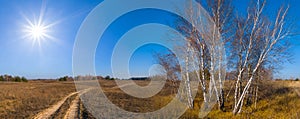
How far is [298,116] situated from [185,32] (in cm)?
864

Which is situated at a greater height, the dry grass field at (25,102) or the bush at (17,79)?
the bush at (17,79)

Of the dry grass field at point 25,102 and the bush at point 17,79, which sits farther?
the bush at point 17,79

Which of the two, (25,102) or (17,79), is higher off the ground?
(17,79)

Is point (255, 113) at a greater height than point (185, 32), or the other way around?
point (185, 32)

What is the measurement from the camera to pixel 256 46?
14836 millimetres

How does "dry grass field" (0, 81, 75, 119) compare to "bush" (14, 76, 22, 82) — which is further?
"bush" (14, 76, 22, 82)

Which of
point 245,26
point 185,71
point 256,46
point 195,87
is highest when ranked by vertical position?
point 245,26

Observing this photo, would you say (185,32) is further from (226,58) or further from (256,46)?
(256,46)

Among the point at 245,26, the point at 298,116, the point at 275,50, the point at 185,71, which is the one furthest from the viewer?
the point at 185,71

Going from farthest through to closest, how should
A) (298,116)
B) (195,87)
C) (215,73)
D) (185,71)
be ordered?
(195,87) → (185,71) → (215,73) → (298,116)

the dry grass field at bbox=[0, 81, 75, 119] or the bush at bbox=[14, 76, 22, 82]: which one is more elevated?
the bush at bbox=[14, 76, 22, 82]

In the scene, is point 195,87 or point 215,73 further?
point 195,87

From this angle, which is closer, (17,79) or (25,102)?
(25,102)

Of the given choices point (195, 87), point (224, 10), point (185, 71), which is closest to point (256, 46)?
point (224, 10)
